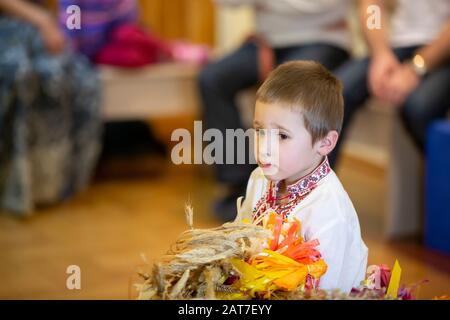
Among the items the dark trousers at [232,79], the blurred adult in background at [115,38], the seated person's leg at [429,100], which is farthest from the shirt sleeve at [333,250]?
the blurred adult in background at [115,38]

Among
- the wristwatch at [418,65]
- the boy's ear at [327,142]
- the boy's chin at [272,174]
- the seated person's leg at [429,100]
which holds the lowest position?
the boy's chin at [272,174]

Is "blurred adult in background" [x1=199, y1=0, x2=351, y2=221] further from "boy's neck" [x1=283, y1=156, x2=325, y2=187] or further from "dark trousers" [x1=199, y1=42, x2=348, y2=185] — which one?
"boy's neck" [x1=283, y1=156, x2=325, y2=187]

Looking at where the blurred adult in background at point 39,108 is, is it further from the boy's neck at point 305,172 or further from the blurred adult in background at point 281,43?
the boy's neck at point 305,172

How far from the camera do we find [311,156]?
842 millimetres

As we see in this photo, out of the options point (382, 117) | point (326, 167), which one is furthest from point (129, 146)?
point (326, 167)

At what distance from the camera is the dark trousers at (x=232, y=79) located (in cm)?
162

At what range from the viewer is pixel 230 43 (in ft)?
10.3

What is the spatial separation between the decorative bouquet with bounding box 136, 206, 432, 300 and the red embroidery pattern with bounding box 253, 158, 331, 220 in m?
0.04

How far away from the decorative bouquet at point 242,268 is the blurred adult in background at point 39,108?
1.43 m

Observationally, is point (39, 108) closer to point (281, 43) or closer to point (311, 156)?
→ point (281, 43)
